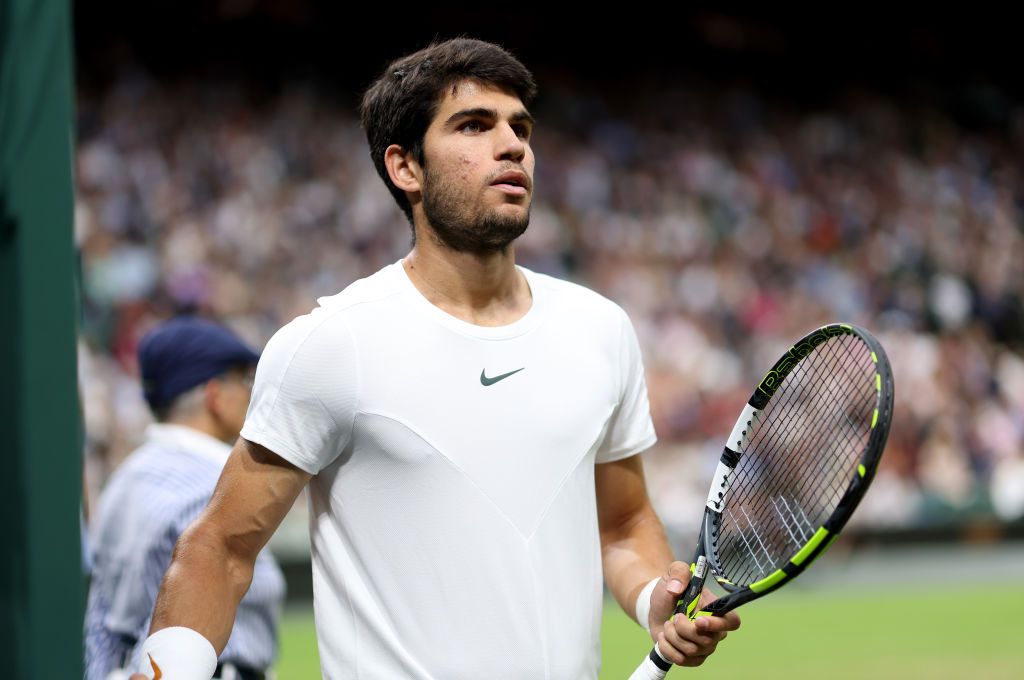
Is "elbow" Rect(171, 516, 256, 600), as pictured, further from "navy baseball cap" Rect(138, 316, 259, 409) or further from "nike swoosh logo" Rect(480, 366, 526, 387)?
"navy baseball cap" Rect(138, 316, 259, 409)

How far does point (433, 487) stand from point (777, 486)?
0.86 m

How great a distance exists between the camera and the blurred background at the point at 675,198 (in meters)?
14.6

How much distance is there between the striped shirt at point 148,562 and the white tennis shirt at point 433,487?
1.07 metres

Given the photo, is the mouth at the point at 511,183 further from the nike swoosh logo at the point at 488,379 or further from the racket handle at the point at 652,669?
the racket handle at the point at 652,669

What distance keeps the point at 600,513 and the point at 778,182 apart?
56.9ft

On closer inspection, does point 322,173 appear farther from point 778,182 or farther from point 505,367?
point 505,367

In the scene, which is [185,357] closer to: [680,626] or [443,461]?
[443,461]

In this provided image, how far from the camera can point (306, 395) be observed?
119 inches

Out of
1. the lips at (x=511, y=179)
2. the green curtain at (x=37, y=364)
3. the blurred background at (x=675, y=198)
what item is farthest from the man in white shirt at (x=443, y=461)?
the blurred background at (x=675, y=198)

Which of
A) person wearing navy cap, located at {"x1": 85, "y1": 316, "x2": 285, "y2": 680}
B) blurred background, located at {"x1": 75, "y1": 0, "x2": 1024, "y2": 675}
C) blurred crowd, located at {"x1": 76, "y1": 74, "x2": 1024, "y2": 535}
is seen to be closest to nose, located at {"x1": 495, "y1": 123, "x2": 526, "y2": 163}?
person wearing navy cap, located at {"x1": 85, "y1": 316, "x2": 285, "y2": 680}

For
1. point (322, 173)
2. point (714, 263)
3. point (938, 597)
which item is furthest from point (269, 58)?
point (938, 597)

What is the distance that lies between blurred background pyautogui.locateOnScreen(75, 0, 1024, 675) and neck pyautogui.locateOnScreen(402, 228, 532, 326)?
8707 mm

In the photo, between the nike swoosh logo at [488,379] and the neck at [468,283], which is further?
the neck at [468,283]

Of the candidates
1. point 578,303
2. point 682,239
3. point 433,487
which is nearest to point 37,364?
point 433,487
